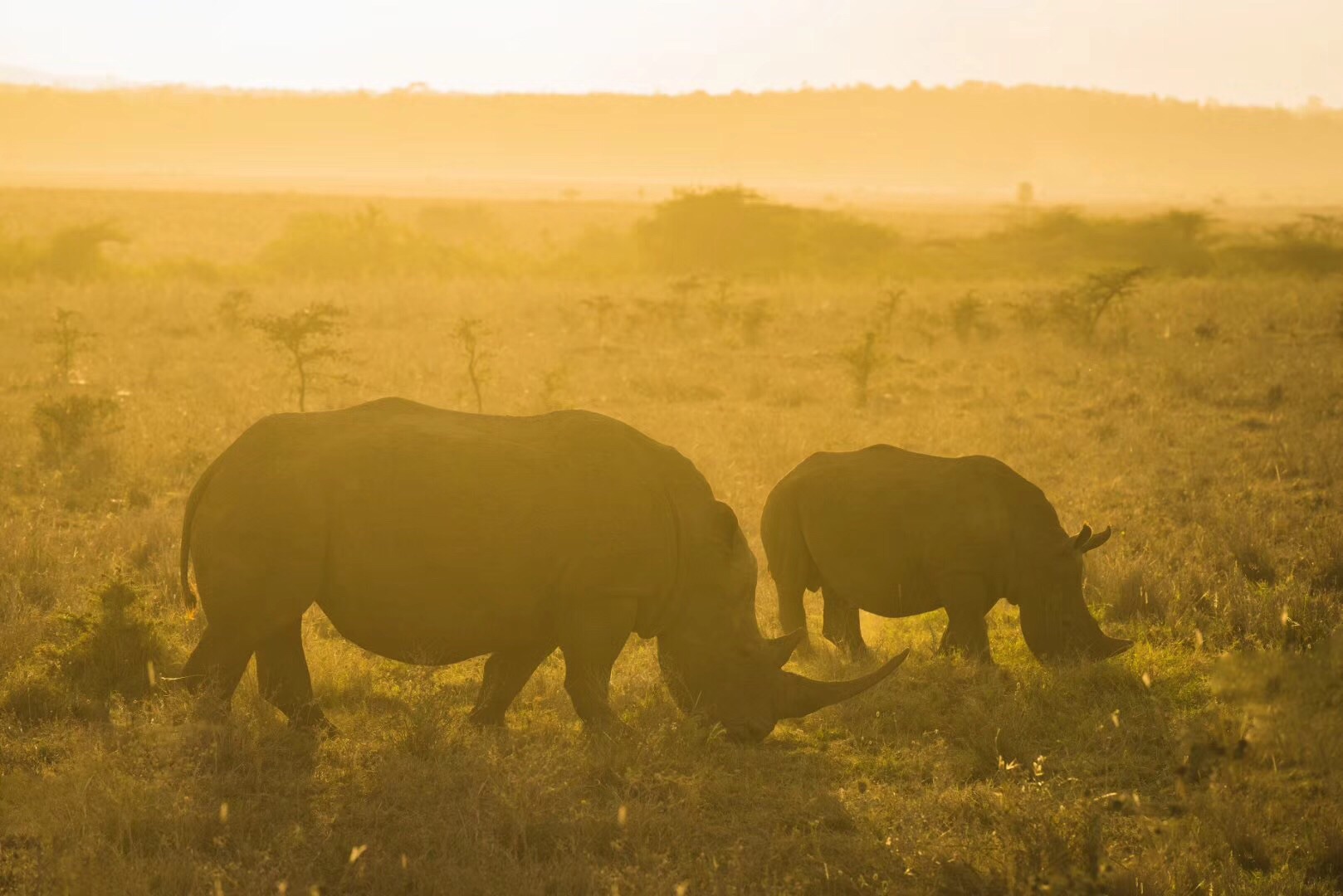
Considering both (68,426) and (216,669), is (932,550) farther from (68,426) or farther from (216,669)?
(68,426)

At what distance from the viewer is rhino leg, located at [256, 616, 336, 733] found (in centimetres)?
619

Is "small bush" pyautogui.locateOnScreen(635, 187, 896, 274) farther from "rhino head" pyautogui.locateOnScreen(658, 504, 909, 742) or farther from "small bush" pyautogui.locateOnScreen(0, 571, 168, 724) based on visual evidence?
"rhino head" pyautogui.locateOnScreen(658, 504, 909, 742)

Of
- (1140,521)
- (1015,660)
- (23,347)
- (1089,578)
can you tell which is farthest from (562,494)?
(23,347)

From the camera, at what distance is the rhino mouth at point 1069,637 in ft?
24.3

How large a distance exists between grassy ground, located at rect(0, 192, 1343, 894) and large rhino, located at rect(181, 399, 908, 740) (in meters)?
0.33

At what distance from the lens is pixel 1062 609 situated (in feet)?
24.5

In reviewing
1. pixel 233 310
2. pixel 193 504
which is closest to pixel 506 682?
pixel 193 504

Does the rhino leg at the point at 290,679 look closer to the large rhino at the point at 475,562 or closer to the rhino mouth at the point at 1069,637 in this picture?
the large rhino at the point at 475,562

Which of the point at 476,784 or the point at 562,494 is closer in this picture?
the point at 476,784

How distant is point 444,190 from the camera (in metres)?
112

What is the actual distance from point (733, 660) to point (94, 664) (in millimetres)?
3685

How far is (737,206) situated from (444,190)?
76814mm

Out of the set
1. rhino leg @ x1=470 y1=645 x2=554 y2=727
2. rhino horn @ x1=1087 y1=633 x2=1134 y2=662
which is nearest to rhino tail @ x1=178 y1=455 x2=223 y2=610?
rhino leg @ x1=470 y1=645 x2=554 y2=727

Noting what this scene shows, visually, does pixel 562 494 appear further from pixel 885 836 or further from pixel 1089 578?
pixel 1089 578
